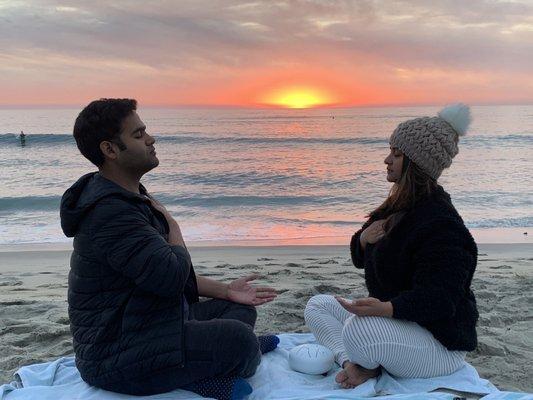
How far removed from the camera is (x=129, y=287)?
2.86 meters

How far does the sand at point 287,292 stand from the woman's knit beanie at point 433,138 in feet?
6.03

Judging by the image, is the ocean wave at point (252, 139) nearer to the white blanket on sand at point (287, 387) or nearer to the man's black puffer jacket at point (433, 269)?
the white blanket on sand at point (287, 387)

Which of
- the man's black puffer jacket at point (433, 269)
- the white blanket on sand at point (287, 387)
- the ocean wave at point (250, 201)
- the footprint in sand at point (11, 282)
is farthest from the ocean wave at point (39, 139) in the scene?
the man's black puffer jacket at point (433, 269)

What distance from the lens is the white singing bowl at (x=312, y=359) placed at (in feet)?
11.3

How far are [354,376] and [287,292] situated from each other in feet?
8.62

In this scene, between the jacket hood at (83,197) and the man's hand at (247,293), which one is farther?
the man's hand at (247,293)

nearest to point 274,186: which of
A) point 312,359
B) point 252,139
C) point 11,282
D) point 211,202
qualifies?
point 211,202

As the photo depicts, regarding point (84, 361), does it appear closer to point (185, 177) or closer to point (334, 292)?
point (334, 292)

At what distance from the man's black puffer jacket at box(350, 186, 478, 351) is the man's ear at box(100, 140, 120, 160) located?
1672 millimetres

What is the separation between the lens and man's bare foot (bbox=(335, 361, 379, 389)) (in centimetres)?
324

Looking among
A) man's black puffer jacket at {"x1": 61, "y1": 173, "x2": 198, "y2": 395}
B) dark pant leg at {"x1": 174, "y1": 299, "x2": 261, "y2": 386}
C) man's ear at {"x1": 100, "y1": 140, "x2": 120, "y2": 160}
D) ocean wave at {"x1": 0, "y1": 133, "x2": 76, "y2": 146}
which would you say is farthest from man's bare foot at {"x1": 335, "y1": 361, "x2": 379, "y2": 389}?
ocean wave at {"x1": 0, "y1": 133, "x2": 76, "y2": 146}

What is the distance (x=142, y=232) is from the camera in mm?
2768

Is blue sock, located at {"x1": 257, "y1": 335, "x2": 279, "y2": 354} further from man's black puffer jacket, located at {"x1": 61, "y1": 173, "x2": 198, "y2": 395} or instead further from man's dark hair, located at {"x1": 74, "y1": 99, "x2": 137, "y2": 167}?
man's dark hair, located at {"x1": 74, "y1": 99, "x2": 137, "y2": 167}

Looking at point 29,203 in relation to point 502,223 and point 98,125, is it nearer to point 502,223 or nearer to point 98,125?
point 502,223
